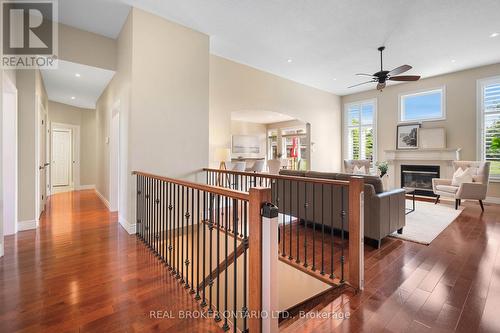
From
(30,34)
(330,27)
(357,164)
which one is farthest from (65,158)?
(357,164)

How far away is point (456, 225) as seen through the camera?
159 inches

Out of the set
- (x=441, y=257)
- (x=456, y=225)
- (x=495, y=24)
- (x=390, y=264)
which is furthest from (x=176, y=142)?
(x=495, y=24)

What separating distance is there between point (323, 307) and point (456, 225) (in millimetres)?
3645

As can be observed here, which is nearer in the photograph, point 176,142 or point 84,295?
point 84,295

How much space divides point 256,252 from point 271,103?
18.5 feet

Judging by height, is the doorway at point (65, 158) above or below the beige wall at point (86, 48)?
below

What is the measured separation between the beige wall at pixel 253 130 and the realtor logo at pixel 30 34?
22.6 ft

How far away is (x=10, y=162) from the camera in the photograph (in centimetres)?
333

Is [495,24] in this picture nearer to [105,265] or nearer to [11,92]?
[105,265]

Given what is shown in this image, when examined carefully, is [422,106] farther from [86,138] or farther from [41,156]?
[86,138]

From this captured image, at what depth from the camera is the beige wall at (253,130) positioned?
10.4 m

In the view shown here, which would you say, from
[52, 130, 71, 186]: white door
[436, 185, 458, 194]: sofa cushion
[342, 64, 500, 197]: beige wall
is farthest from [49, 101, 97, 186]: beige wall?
[342, 64, 500, 197]: beige wall

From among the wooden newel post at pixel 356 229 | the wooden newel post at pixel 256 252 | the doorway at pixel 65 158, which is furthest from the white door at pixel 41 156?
the wooden newel post at pixel 356 229

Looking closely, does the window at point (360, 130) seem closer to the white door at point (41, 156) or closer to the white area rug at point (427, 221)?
the white area rug at point (427, 221)
